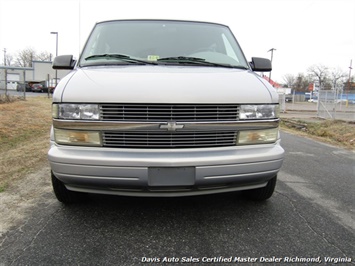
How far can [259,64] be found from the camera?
3.95 metres

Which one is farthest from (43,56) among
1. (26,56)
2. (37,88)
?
(37,88)

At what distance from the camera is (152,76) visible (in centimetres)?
284

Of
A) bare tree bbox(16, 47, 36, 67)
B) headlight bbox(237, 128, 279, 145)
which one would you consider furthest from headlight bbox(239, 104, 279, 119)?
bare tree bbox(16, 47, 36, 67)

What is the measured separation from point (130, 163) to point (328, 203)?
97.1 inches

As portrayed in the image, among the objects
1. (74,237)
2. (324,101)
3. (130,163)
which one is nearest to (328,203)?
(130,163)

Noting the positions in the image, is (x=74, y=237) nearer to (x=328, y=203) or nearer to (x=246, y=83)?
(x=246, y=83)

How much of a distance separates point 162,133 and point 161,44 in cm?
153

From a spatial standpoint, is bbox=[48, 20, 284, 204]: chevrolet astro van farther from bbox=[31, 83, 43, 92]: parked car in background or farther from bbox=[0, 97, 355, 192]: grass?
bbox=[31, 83, 43, 92]: parked car in background

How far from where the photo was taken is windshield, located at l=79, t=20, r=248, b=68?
347 centimetres

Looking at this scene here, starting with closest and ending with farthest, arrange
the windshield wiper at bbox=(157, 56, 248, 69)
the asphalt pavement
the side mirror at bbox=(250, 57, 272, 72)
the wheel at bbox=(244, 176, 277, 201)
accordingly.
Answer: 1. the asphalt pavement
2. the wheel at bbox=(244, 176, 277, 201)
3. the windshield wiper at bbox=(157, 56, 248, 69)
4. the side mirror at bbox=(250, 57, 272, 72)

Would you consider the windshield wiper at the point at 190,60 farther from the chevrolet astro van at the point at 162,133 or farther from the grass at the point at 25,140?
the grass at the point at 25,140

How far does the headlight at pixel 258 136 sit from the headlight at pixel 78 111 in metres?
1.26

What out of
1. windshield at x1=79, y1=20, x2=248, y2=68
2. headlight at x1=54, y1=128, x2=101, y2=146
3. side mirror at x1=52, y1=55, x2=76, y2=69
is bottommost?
headlight at x1=54, y1=128, x2=101, y2=146

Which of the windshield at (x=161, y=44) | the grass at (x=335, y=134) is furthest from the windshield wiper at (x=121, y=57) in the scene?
the grass at (x=335, y=134)
